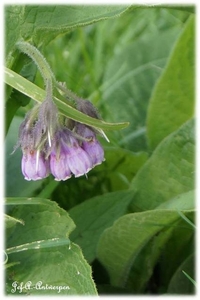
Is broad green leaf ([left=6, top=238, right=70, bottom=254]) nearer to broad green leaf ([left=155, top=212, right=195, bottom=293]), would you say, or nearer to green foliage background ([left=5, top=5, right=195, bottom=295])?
green foliage background ([left=5, top=5, right=195, bottom=295])

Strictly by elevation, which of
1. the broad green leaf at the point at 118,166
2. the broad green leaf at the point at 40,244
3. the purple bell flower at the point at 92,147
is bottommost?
the broad green leaf at the point at 40,244

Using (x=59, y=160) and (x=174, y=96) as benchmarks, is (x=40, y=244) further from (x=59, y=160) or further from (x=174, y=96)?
(x=174, y=96)

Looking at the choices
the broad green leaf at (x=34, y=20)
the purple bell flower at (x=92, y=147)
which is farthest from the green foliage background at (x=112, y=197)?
the purple bell flower at (x=92, y=147)

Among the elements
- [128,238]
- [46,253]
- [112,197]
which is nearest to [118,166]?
[112,197]

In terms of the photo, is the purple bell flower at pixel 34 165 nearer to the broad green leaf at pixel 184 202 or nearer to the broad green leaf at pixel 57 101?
the broad green leaf at pixel 57 101

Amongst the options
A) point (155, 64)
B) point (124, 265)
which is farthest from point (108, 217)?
point (155, 64)

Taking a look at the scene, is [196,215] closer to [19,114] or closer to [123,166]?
[123,166]

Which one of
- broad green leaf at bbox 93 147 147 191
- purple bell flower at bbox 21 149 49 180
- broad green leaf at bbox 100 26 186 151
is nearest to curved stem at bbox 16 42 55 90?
purple bell flower at bbox 21 149 49 180
